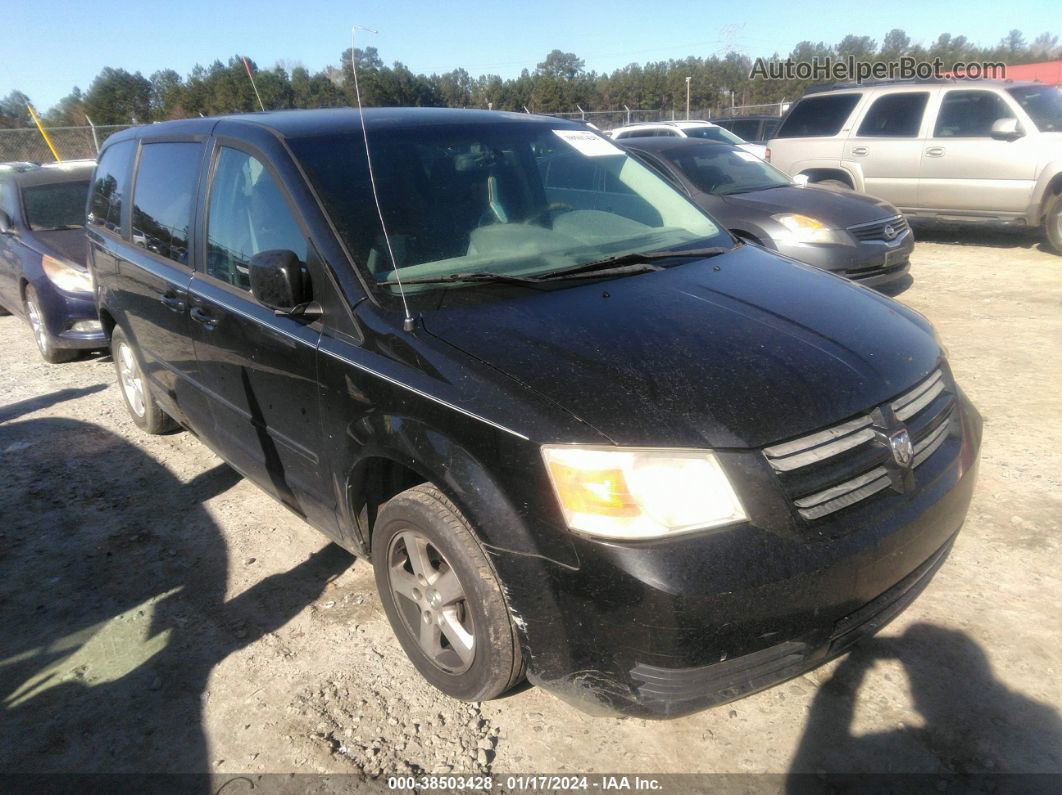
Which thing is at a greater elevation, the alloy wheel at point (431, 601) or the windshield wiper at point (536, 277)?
the windshield wiper at point (536, 277)

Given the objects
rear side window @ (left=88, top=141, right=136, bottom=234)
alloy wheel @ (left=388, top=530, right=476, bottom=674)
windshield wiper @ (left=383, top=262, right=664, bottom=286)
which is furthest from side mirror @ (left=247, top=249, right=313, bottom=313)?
rear side window @ (left=88, top=141, right=136, bottom=234)

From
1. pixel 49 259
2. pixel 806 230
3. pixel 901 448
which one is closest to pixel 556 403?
pixel 901 448

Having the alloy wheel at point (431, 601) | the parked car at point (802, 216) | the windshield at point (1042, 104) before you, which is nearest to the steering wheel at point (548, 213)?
the alloy wheel at point (431, 601)

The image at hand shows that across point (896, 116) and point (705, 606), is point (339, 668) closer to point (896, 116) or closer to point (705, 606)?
point (705, 606)

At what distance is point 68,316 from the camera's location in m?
6.50

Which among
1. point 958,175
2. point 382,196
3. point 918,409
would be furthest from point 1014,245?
point 382,196

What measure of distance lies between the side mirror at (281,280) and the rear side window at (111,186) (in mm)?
2338

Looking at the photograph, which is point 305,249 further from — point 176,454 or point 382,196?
point 176,454

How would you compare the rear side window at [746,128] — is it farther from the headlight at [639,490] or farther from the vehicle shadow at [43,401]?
the headlight at [639,490]

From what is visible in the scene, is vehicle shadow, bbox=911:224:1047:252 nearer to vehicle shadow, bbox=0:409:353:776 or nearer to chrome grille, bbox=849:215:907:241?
chrome grille, bbox=849:215:907:241

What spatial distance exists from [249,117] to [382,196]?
105 cm

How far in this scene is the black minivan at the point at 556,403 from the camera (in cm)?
203

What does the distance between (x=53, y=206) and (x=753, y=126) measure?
15.4 metres

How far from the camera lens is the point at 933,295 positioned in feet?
24.3
